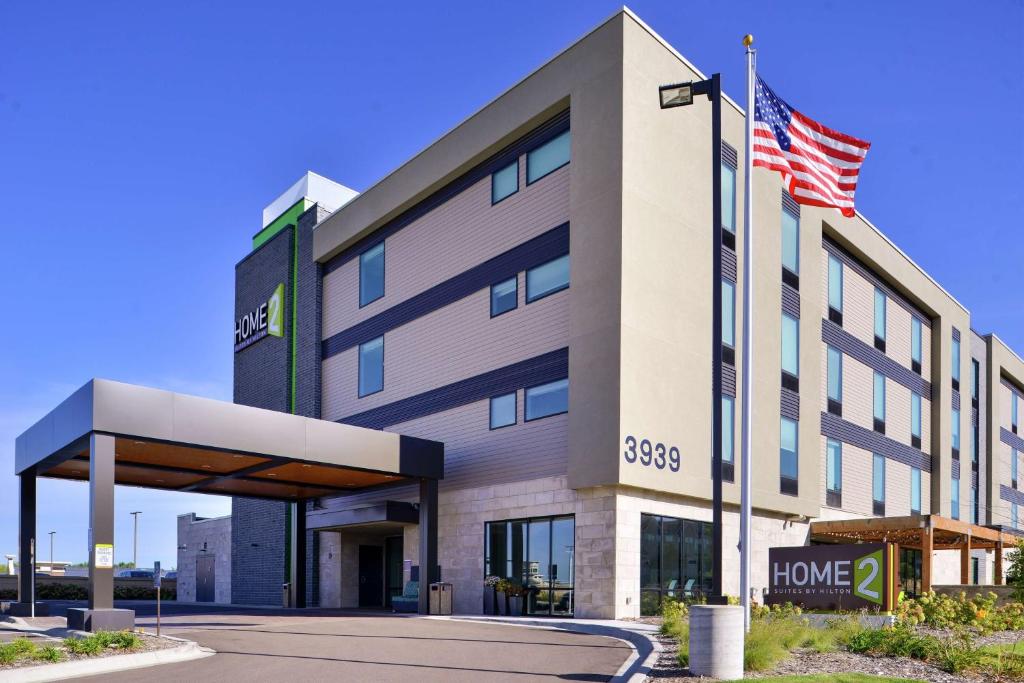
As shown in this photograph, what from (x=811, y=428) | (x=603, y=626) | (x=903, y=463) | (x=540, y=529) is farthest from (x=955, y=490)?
(x=603, y=626)

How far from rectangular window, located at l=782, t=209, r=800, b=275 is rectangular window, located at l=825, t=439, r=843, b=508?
278 inches

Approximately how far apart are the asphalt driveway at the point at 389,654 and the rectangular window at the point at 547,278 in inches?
398

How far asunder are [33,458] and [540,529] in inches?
558

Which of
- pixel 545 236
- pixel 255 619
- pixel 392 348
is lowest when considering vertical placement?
pixel 255 619

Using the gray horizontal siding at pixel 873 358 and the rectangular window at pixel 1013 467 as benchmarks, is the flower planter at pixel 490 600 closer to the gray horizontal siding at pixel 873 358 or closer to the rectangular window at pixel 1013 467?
the gray horizontal siding at pixel 873 358

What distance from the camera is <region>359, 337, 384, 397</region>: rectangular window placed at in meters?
36.2

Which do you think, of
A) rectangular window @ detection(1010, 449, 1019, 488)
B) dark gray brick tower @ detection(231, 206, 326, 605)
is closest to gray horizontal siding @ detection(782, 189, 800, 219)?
dark gray brick tower @ detection(231, 206, 326, 605)

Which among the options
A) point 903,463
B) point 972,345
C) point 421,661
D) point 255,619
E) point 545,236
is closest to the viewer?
point 421,661

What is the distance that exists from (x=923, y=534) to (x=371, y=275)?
Result: 21.3 metres

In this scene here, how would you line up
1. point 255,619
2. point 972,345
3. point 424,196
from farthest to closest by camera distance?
point 972,345 → point 424,196 → point 255,619

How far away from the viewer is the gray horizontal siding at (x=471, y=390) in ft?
93.2

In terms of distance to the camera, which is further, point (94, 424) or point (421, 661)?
point (94, 424)

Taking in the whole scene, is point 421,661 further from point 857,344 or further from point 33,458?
point 857,344

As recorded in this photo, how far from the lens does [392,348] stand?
117 ft
